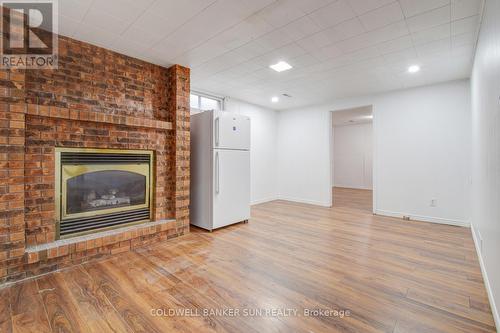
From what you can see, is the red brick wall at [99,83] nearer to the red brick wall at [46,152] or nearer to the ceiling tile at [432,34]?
the red brick wall at [46,152]

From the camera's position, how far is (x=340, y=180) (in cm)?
994

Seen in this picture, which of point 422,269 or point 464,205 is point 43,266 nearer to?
point 422,269

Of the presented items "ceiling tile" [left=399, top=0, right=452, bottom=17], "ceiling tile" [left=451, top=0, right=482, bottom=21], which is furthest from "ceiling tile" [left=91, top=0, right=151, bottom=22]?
"ceiling tile" [left=451, top=0, right=482, bottom=21]

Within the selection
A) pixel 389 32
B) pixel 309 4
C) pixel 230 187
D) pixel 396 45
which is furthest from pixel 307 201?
pixel 309 4

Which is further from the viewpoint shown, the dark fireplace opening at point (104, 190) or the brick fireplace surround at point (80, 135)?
the dark fireplace opening at point (104, 190)

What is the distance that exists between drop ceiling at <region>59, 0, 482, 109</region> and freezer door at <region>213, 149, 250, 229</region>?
4.54 ft

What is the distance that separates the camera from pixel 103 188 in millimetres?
2982

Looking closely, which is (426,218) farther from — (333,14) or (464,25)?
(333,14)

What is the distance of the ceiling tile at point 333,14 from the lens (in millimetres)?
2180

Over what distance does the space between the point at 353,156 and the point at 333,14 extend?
26.7ft

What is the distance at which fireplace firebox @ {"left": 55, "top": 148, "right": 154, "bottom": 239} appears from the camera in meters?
2.64

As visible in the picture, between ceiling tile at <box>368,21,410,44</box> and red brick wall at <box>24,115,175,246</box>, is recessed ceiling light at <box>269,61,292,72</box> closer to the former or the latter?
ceiling tile at <box>368,21,410,44</box>

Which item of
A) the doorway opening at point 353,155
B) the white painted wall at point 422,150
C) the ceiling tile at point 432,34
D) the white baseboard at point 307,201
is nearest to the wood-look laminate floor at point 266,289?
the white painted wall at point 422,150

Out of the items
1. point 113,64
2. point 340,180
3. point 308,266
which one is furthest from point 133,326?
A: point 340,180
